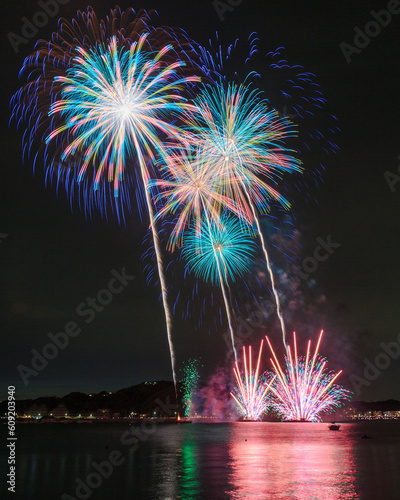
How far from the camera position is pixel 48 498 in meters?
27.9

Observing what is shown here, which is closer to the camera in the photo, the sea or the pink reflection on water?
the pink reflection on water

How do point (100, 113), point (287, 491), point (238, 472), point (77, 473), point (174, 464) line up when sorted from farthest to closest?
point (174, 464), point (77, 473), point (238, 472), point (100, 113), point (287, 491)

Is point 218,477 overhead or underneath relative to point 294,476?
overhead

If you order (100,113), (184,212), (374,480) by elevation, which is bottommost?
(374,480)

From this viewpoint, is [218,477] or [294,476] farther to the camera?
[218,477]

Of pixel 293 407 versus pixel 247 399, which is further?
pixel 247 399

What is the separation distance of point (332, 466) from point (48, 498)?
1837 centimetres

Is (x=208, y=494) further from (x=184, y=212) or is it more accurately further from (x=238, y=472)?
(x=184, y=212)

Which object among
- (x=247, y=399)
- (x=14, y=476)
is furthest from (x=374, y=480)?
(x=247, y=399)

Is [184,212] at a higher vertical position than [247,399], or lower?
higher

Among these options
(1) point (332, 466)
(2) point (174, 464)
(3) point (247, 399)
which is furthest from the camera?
(3) point (247, 399)

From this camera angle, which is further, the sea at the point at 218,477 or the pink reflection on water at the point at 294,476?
the sea at the point at 218,477

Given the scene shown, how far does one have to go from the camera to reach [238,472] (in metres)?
33.5

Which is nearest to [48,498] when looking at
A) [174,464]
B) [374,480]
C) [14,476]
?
[14,476]
